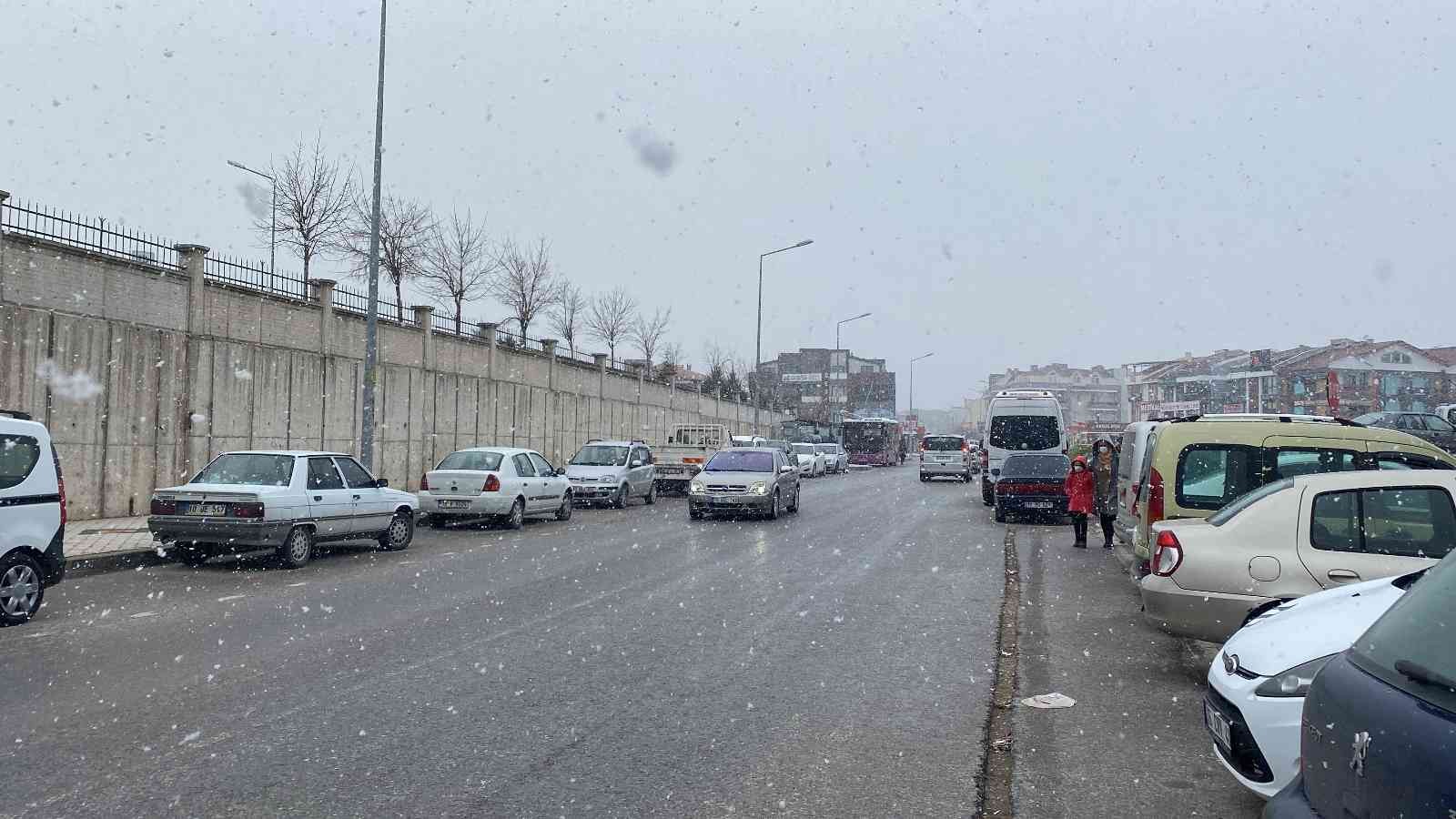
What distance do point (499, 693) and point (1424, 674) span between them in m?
5.04

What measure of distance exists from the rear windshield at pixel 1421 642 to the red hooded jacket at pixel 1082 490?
44.4 ft

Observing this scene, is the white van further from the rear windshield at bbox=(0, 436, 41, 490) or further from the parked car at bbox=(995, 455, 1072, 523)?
the rear windshield at bbox=(0, 436, 41, 490)

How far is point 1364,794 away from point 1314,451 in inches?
324

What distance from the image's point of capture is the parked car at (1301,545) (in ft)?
20.7

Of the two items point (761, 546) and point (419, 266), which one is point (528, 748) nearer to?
point (761, 546)

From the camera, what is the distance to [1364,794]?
2.41m

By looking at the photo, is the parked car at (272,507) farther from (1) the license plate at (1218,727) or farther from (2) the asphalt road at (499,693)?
(1) the license plate at (1218,727)

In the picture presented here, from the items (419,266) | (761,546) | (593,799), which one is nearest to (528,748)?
(593,799)

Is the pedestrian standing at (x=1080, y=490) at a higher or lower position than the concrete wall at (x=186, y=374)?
lower

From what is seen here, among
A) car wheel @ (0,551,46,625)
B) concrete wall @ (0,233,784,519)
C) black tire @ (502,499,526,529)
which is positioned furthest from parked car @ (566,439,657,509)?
car wheel @ (0,551,46,625)

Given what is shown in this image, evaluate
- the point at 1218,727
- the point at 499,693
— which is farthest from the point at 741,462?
the point at 1218,727

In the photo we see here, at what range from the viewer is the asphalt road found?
4.54 meters

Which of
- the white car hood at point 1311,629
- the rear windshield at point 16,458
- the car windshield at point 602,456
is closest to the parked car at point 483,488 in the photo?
the car windshield at point 602,456

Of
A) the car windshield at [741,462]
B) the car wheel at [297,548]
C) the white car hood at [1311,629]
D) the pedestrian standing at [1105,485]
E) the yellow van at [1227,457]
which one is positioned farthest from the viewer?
the car windshield at [741,462]
